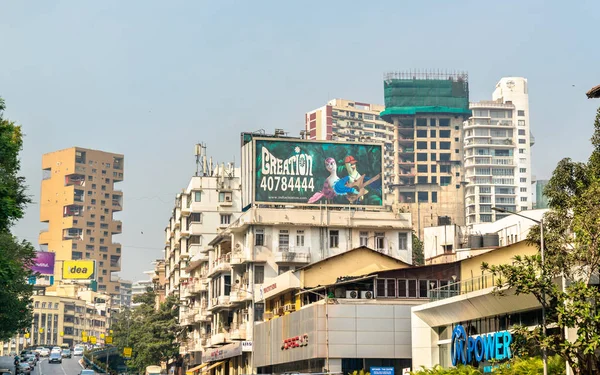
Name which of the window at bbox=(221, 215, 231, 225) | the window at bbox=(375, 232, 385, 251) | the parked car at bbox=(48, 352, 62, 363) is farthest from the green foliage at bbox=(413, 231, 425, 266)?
the parked car at bbox=(48, 352, 62, 363)

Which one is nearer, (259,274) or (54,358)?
(259,274)

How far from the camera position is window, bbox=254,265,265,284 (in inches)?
3967

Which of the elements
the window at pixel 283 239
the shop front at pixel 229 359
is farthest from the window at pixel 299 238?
the shop front at pixel 229 359

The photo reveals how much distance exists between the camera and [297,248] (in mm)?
102688

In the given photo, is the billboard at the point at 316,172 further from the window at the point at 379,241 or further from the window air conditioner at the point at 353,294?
the window air conditioner at the point at 353,294

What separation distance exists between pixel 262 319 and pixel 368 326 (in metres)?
26.8

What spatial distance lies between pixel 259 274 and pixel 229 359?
13734mm

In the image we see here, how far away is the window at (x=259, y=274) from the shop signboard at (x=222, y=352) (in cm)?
627

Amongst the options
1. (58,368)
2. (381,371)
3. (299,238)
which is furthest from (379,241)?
(58,368)

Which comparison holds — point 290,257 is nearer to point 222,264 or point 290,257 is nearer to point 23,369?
point 222,264

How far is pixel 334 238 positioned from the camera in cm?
10394

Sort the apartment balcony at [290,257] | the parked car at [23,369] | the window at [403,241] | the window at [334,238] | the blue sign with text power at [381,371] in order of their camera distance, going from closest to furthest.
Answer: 1. the blue sign with text power at [381,371]
2. the apartment balcony at [290,257]
3. the window at [334,238]
4. the window at [403,241]
5. the parked car at [23,369]

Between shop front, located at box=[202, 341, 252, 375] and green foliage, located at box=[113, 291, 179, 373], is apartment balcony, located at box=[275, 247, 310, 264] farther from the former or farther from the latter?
green foliage, located at box=[113, 291, 179, 373]

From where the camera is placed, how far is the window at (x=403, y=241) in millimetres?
105312
